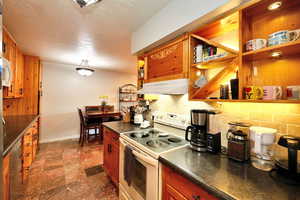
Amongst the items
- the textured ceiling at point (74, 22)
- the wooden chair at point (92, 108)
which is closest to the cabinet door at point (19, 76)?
the textured ceiling at point (74, 22)

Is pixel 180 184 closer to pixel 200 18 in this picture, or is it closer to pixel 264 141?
pixel 264 141

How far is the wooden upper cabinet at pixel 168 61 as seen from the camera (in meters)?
1.40

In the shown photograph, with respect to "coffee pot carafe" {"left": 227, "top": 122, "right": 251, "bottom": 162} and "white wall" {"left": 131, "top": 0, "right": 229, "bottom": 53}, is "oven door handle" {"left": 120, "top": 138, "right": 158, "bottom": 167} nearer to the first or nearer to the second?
"coffee pot carafe" {"left": 227, "top": 122, "right": 251, "bottom": 162}

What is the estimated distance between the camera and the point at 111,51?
290 centimetres

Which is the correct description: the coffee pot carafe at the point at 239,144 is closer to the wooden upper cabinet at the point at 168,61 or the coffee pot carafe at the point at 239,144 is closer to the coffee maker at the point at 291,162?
the coffee maker at the point at 291,162

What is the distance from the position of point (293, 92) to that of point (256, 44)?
399 mm

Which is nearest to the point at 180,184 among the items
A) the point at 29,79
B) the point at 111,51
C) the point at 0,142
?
the point at 0,142

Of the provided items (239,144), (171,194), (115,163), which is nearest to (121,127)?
(115,163)

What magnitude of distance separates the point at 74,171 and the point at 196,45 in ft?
9.60

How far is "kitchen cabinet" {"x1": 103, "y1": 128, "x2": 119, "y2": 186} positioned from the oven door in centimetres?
20

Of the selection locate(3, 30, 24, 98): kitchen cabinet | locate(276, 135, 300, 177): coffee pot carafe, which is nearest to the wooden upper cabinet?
locate(276, 135, 300, 177): coffee pot carafe

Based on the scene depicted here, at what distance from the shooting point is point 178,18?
133 cm

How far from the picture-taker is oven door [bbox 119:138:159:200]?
1.15m

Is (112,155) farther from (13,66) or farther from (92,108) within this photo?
(92,108)
